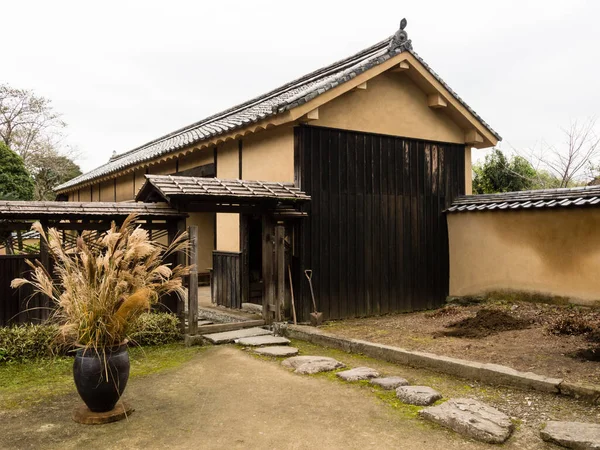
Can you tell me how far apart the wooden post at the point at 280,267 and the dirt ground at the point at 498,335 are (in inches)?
36.3

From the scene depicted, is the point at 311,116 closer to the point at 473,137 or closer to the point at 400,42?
the point at 400,42

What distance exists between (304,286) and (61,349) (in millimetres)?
4064

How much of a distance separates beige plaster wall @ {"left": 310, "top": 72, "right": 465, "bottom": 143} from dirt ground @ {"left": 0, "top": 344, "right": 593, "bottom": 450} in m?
5.16

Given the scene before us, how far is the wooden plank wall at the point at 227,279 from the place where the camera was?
10.0 metres

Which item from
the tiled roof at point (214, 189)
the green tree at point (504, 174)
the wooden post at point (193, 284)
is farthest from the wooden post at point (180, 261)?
the green tree at point (504, 174)

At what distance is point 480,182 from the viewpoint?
68.0ft

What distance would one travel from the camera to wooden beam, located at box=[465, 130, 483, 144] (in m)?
11.2

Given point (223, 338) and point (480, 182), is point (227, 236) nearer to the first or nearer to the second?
point (223, 338)

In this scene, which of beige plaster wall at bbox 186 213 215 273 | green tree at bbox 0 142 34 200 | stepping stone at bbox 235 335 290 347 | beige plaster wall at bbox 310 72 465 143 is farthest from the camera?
green tree at bbox 0 142 34 200

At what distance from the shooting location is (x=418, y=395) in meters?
4.99

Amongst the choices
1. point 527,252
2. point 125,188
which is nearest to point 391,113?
point 527,252

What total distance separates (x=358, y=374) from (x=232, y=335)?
286 centimetres

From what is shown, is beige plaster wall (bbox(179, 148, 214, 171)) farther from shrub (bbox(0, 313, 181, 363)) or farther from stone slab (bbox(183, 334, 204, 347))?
shrub (bbox(0, 313, 181, 363))

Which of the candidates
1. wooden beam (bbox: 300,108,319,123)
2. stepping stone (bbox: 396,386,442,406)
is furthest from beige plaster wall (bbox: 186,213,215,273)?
stepping stone (bbox: 396,386,442,406)
